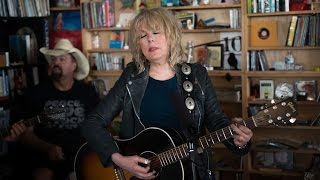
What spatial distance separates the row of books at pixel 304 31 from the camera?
11.5 feet

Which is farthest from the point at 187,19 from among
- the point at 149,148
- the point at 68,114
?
the point at 149,148

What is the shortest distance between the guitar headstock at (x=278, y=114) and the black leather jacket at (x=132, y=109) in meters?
0.21

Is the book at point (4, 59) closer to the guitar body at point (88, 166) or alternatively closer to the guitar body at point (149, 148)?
the guitar body at point (88, 166)

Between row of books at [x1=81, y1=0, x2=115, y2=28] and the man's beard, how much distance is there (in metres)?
0.91

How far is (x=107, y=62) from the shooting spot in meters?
4.20

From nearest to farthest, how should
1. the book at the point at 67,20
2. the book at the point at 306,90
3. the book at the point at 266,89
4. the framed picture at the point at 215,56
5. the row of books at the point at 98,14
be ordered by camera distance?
the book at the point at 306,90 → the book at the point at 266,89 → the framed picture at the point at 215,56 → the row of books at the point at 98,14 → the book at the point at 67,20

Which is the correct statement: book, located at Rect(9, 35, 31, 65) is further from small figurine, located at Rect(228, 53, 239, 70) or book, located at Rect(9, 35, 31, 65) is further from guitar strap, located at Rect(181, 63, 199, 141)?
guitar strap, located at Rect(181, 63, 199, 141)

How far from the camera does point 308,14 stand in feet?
11.6

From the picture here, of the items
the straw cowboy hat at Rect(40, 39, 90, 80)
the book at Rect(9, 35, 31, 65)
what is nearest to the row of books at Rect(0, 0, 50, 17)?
the book at Rect(9, 35, 31, 65)

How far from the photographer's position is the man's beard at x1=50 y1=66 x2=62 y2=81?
3242mm

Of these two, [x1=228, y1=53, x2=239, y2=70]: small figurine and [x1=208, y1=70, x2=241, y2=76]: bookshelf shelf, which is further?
[x1=228, y1=53, x2=239, y2=70]: small figurine

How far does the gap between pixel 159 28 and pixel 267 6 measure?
5.86 feet

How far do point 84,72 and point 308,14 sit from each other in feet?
6.04

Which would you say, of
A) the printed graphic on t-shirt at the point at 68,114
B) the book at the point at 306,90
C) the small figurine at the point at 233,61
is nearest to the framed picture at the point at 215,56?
the small figurine at the point at 233,61
